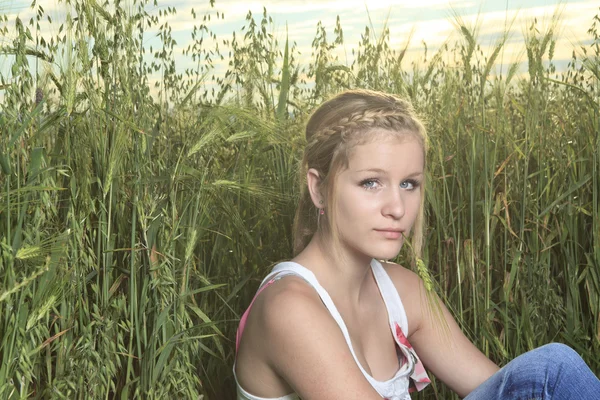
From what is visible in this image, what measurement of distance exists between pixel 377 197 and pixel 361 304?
1.01 feet

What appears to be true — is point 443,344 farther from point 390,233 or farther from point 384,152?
point 384,152

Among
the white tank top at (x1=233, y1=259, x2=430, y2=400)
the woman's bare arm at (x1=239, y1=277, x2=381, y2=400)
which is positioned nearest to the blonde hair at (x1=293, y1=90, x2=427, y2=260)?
the white tank top at (x1=233, y1=259, x2=430, y2=400)

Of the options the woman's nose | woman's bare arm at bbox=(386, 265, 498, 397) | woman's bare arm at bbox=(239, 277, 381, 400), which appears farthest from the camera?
woman's bare arm at bbox=(386, 265, 498, 397)

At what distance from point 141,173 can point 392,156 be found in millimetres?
578

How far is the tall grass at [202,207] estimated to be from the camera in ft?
5.81

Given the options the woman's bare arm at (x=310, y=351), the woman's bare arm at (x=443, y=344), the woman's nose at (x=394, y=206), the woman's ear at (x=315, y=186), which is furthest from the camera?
the woman's bare arm at (x=443, y=344)

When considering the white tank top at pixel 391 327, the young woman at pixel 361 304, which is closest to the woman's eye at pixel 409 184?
the young woman at pixel 361 304

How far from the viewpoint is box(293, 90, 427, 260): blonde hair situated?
66.7 inches

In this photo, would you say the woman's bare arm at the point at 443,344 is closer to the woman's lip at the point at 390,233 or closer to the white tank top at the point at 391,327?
the white tank top at the point at 391,327

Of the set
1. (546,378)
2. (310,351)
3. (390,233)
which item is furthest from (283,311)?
(546,378)

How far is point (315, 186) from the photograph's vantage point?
1766 mm

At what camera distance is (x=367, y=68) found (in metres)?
2.72

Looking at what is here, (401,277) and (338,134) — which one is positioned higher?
(338,134)

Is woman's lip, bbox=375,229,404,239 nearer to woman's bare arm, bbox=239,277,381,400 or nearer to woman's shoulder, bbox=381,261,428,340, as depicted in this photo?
woman's bare arm, bbox=239,277,381,400
